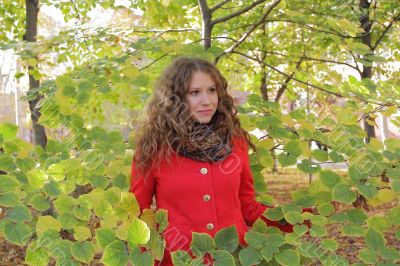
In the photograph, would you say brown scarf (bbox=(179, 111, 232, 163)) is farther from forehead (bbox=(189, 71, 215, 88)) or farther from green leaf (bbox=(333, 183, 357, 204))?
green leaf (bbox=(333, 183, 357, 204))

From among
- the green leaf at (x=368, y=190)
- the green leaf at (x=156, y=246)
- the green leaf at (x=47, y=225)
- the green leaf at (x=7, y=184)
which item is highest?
the green leaf at (x=7, y=184)

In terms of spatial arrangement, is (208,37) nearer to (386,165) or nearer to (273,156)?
(273,156)

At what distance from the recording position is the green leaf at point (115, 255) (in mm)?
1511

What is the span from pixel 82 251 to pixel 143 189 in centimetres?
38

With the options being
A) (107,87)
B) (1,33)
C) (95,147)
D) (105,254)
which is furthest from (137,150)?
(1,33)

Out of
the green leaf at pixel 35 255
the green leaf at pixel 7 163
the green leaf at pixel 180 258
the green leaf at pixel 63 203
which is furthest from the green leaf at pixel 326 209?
the green leaf at pixel 7 163

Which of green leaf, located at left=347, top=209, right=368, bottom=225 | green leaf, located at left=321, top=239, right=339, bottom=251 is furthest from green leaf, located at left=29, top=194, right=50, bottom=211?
green leaf, located at left=347, top=209, right=368, bottom=225

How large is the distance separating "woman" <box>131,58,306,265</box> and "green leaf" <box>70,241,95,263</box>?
1.04ft

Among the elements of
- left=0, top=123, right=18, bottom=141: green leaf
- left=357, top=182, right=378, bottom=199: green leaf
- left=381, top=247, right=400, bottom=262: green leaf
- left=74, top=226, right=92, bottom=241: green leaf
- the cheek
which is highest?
the cheek

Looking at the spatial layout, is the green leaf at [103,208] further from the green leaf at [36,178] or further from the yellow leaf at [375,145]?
the yellow leaf at [375,145]

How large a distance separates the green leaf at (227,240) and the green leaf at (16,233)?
25.0 inches

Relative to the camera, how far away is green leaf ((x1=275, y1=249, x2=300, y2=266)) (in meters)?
1.62

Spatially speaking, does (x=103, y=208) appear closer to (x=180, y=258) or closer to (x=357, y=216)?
(x=180, y=258)

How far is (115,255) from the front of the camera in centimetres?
152
